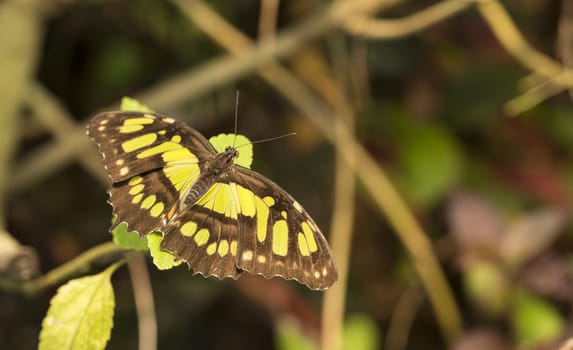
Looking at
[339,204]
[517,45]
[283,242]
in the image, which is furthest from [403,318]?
[283,242]

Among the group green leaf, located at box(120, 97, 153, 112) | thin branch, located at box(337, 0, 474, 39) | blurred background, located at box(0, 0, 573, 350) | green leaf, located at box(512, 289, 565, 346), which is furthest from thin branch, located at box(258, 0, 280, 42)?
green leaf, located at box(120, 97, 153, 112)

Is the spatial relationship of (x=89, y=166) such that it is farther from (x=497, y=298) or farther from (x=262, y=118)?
(x=497, y=298)

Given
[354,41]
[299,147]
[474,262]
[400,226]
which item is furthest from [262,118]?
[474,262]

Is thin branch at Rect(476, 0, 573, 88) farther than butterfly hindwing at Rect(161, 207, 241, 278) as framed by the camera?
Yes

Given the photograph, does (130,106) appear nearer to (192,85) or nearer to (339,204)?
(192,85)

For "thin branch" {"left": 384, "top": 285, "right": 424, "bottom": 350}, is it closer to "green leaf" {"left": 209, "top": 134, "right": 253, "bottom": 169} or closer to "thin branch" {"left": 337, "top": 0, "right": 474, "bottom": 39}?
"thin branch" {"left": 337, "top": 0, "right": 474, "bottom": 39}

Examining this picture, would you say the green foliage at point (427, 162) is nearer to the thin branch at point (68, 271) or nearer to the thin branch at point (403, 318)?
the thin branch at point (403, 318)

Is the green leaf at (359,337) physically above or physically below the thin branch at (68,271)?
above

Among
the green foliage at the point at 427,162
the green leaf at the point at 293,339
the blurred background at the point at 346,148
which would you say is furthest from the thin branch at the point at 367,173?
the green leaf at the point at 293,339
